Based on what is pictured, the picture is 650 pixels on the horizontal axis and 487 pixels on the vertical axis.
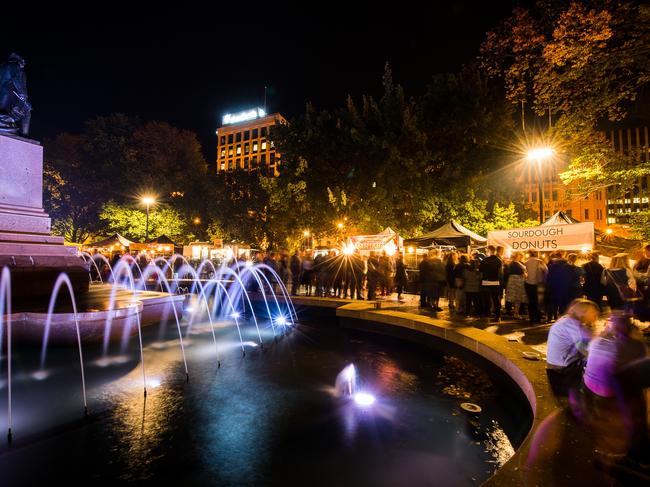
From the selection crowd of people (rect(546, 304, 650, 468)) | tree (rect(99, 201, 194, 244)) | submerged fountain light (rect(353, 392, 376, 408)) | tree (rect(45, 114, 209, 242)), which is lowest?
submerged fountain light (rect(353, 392, 376, 408))

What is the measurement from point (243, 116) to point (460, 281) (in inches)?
4544

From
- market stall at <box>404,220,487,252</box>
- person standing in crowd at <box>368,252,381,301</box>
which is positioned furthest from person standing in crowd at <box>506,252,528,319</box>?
market stall at <box>404,220,487,252</box>

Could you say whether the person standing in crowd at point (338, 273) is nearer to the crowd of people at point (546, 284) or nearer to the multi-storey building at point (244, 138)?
the crowd of people at point (546, 284)

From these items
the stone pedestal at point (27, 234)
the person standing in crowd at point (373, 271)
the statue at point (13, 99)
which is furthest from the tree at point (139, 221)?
the person standing in crowd at point (373, 271)

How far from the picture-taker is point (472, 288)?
1141 centimetres

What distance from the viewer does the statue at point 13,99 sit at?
10773 mm

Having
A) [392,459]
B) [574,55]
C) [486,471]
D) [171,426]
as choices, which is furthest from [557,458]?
[574,55]

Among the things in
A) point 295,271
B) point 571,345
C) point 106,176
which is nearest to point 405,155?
point 295,271

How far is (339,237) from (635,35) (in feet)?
70.0

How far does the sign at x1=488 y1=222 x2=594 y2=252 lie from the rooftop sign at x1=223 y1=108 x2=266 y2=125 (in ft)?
356

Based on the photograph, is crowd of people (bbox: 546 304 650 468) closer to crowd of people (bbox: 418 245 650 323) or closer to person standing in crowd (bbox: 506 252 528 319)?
crowd of people (bbox: 418 245 650 323)

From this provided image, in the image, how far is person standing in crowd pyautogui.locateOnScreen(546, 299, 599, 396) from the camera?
488 cm

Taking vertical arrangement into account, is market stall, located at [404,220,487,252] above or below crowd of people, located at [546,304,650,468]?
above

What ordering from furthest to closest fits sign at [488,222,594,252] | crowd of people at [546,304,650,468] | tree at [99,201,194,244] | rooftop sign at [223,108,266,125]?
rooftop sign at [223,108,266,125]
tree at [99,201,194,244]
sign at [488,222,594,252]
crowd of people at [546,304,650,468]
